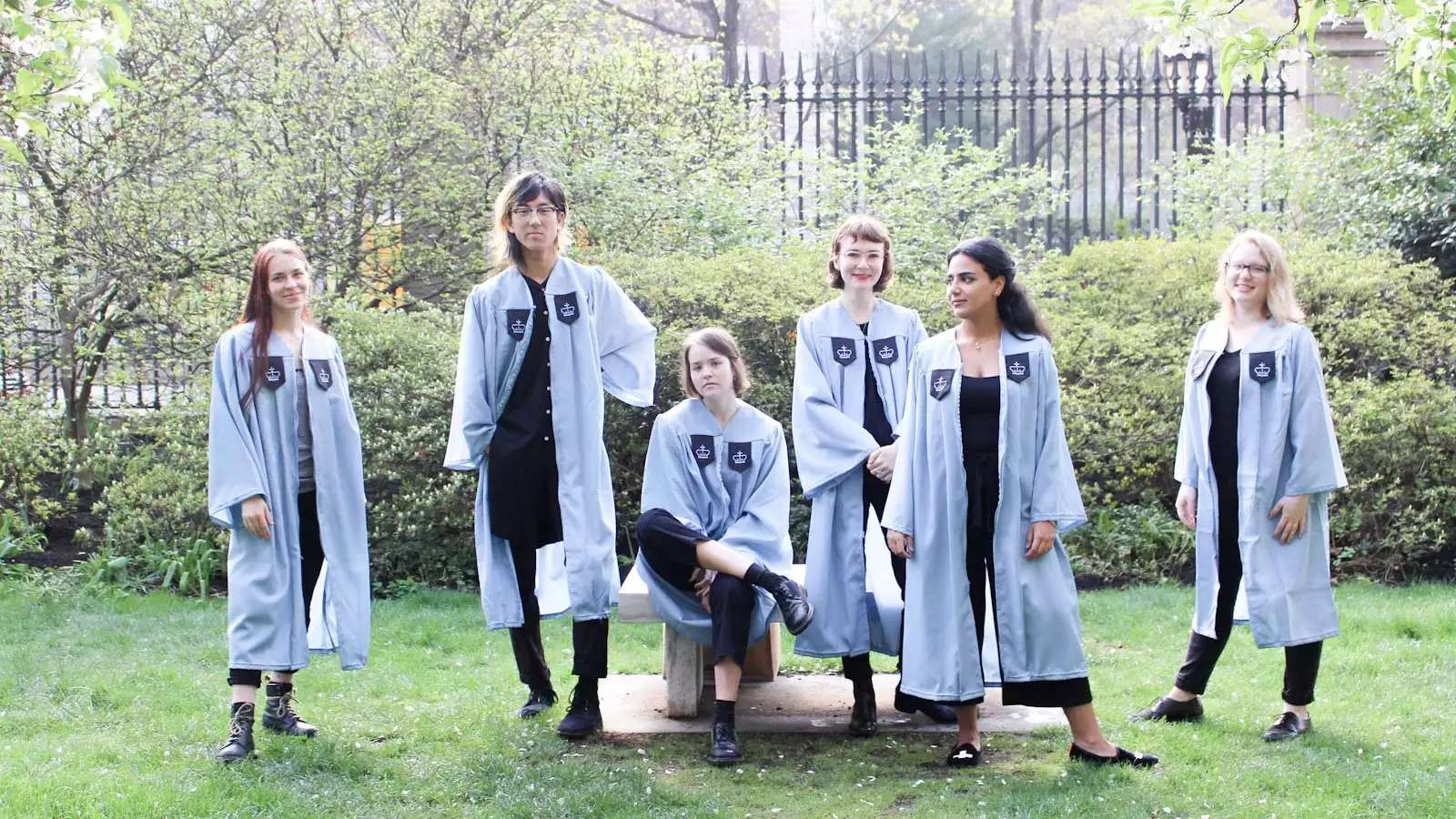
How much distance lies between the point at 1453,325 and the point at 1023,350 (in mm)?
5294

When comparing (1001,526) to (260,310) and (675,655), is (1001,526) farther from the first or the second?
(260,310)

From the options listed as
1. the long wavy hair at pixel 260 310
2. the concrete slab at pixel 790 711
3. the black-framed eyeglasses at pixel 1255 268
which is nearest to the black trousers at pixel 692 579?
the concrete slab at pixel 790 711

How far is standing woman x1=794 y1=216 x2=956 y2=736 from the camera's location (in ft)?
17.8

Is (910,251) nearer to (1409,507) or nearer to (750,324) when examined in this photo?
(750,324)

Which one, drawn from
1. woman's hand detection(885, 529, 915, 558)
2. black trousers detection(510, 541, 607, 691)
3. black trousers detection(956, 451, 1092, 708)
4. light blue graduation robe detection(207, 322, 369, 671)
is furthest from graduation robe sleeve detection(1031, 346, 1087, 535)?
light blue graduation robe detection(207, 322, 369, 671)

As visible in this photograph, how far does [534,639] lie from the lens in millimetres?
5660

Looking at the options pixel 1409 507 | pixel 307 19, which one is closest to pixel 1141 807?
pixel 1409 507

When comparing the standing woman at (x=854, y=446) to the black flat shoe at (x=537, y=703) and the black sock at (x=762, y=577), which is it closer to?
the black sock at (x=762, y=577)

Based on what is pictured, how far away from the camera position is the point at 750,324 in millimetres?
8555

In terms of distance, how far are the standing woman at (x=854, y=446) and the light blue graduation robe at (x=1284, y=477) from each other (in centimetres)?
125

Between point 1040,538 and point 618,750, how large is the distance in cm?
170

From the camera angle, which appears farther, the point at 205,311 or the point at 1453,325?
the point at 205,311

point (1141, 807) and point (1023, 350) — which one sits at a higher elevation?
point (1023, 350)

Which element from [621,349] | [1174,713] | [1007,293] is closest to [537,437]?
[621,349]
